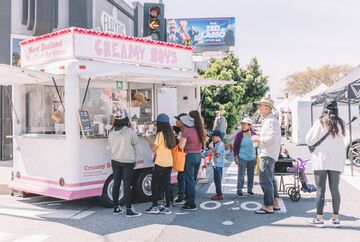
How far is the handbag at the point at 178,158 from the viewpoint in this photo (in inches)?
305

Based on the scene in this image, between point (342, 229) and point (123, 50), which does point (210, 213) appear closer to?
point (342, 229)

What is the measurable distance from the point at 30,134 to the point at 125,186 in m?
2.45

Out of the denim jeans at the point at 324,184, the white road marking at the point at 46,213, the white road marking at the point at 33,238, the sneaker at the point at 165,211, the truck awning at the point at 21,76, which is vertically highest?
the truck awning at the point at 21,76

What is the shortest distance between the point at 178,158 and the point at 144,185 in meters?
1.12

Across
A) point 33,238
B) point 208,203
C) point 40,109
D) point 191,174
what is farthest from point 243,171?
point 33,238

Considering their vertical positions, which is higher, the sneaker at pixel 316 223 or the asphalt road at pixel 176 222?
the sneaker at pixel 316 223

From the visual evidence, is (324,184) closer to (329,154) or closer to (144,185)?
(329,154)

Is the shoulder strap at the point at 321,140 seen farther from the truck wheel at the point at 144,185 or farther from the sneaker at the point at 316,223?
the truck wheel at the point at 144,185

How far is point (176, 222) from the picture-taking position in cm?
685

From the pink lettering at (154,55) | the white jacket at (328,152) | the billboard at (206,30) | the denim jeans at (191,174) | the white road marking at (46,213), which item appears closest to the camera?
the white jacket at (328,152)

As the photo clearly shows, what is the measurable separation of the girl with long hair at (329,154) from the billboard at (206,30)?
113 ft

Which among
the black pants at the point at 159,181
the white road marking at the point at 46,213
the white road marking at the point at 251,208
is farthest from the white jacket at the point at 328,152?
the white road marking at the point at 46,213

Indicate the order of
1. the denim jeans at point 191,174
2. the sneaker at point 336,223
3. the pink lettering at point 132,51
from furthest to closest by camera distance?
A: the pink lettering at point 132,51 < the denim jeans at point 191,174 < the sneaker at point 336,223

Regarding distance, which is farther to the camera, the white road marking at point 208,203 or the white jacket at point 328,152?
the white road marking at point 208,203
